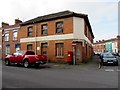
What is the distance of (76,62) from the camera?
23.4 metres

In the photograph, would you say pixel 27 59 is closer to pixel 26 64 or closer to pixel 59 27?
pixel 26 64

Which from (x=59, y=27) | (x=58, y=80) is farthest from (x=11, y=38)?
(x=58, y=80)

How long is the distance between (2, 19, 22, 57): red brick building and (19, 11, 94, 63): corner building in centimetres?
317

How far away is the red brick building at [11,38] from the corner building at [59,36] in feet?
10.4

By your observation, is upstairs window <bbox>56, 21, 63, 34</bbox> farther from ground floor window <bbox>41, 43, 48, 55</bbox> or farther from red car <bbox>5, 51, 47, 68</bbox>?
red car <bbox>5, 51, 47, 68</bbox>

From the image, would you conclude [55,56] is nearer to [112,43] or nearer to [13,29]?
[13,29]

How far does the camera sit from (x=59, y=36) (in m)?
24.8

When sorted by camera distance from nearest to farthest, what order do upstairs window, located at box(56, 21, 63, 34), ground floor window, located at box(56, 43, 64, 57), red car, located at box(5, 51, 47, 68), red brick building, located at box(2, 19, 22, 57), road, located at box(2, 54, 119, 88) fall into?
road, located at box(2, 54, 119, 88) → red car, located at box(5, 51, 47, 68) → ground floor window, located at box(56, 43, 64, 57) → upstairs window, located at box(56, 21, 63, 34) → red brick building, located at box(2, 19, 22, 57)

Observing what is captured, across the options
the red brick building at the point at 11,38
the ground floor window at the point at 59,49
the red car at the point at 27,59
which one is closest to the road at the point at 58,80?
the red car at the point at 27,59

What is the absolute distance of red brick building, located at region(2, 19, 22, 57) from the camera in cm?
3106

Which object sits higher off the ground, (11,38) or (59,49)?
(11,38)

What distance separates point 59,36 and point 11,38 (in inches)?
441

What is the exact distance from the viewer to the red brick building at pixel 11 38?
1223 inches

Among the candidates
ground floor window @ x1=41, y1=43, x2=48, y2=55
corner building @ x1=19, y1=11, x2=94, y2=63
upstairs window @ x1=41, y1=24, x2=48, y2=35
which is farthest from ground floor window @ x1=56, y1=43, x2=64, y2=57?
upstairs window @ x1=41, y1=24, x2=48, y2=35
